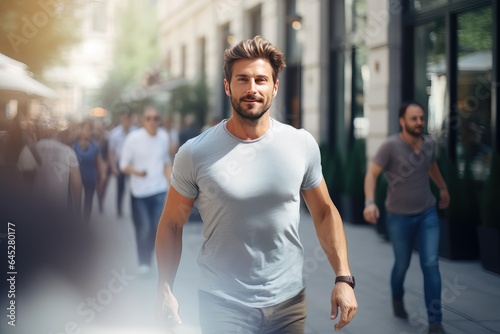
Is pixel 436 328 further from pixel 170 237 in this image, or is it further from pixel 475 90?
pixel 475 90

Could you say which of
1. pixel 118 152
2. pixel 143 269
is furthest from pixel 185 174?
pixel 118 152

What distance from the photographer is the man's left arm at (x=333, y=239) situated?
3.21 metres

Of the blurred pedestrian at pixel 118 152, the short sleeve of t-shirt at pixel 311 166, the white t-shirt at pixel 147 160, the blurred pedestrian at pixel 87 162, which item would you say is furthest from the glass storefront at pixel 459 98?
the short sleeve of t-shirt at pixel 311 166

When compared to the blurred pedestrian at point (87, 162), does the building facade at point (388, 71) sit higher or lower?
higher

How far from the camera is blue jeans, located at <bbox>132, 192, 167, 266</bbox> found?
862 centimetres

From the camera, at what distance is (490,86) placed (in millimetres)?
9820

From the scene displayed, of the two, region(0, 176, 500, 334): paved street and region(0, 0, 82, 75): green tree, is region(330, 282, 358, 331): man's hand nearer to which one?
region(0, 176, 500, 334): paved street

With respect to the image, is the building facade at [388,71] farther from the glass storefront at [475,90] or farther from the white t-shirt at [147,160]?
the white t-shirt at [147,160]

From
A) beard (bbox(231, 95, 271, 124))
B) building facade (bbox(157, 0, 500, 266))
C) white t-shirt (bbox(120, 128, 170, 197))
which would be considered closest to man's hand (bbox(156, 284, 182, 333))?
beard (bbox(231, 95, 271, 124))

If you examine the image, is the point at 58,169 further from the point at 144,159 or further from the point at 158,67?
the point at 158,67

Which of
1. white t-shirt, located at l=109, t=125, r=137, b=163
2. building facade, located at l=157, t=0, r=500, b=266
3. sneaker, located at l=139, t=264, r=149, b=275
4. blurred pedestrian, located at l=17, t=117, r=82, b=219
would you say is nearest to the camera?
blurred pedestrian, located at l=17, t=117, r=82, b=219

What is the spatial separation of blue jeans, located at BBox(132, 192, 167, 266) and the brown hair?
5663 millimetres

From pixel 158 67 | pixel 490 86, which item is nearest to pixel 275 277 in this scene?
pixel 490 86

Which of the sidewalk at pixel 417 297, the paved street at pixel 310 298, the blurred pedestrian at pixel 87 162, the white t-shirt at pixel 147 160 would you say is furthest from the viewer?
the blurred pedestrian at pixel 87 162
